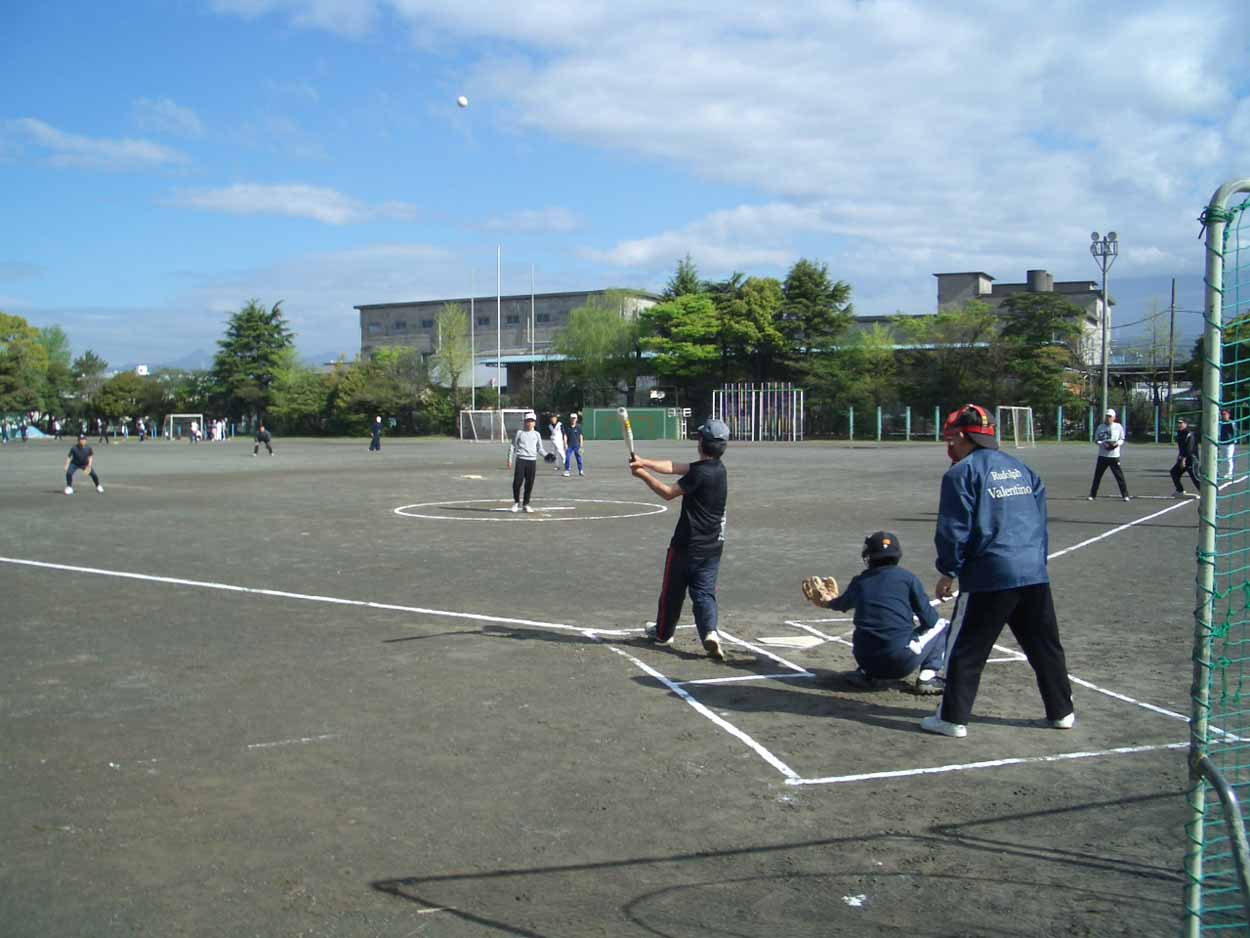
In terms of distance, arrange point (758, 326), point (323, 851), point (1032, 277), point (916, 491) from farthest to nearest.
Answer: point (1032, 277) → point (758, 326) → point (916, 491) → point (323, 851)

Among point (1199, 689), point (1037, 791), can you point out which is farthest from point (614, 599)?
point (1199, 689)

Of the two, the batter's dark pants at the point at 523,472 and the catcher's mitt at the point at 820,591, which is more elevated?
the batter's dark pants at the point at 523,472

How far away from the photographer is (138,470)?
38.1 metres

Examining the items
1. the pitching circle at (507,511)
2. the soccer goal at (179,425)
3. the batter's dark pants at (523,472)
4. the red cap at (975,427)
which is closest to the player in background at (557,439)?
the pitching circle at (507,511)

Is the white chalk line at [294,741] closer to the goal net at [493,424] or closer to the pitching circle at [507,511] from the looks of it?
the pitching circle at [507,511]

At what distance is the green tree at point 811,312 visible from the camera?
7631 cm

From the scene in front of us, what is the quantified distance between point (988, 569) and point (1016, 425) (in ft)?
181

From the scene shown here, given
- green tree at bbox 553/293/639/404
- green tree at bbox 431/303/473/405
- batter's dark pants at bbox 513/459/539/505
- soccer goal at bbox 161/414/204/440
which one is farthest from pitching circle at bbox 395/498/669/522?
soccer goal at bbox 161/414/204/440

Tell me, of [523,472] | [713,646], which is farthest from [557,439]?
[713,646]

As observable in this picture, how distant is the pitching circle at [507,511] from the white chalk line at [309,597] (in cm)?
684

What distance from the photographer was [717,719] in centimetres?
688

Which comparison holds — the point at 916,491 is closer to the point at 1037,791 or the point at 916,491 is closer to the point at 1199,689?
the point at 1037,791

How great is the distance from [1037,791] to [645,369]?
81593 millimetres

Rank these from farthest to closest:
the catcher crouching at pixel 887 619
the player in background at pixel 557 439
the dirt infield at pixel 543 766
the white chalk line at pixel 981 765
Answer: the player in background at pixel 557 439 < the catcher crouching at pixel 887 619 < the white chalk line at pixel 981 765 < the dirt infield at pixel 543 766
